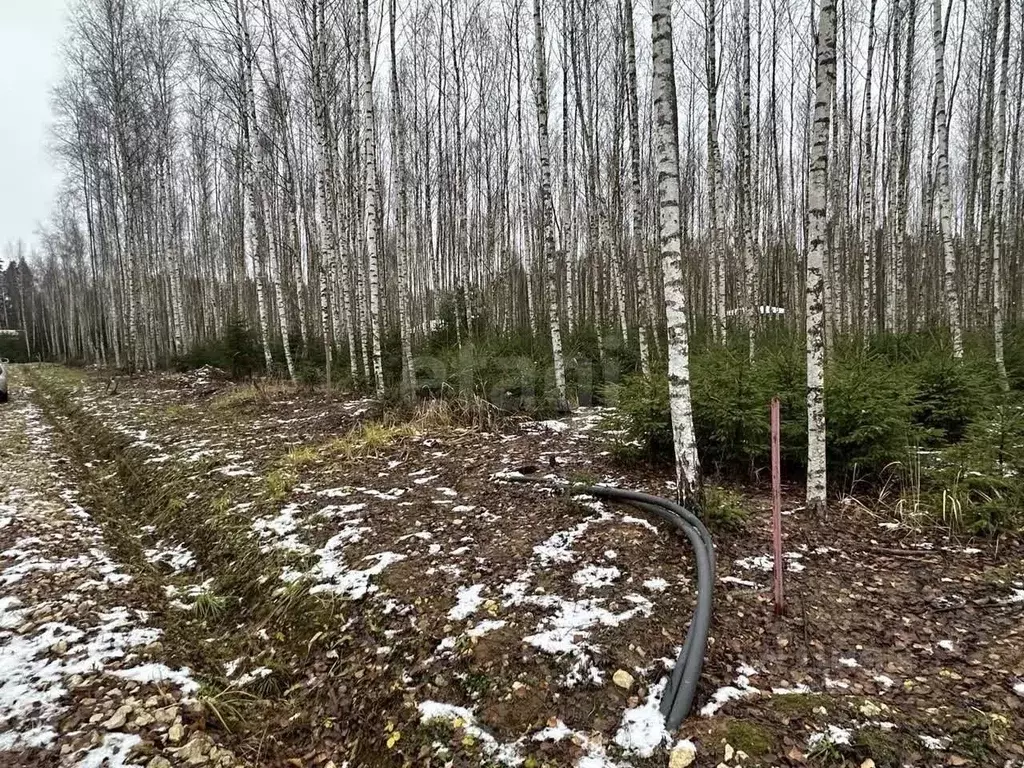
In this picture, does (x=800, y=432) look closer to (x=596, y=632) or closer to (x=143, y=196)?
(x=596, y=632)

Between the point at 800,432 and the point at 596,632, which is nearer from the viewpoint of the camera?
the point at 596,632

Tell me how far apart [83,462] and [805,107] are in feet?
64.3

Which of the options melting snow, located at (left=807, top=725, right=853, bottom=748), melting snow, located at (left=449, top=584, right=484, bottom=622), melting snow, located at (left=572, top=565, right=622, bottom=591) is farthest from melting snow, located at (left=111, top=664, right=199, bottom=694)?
melting snow, located at (left=807, top=725, right=853, bottom=748)

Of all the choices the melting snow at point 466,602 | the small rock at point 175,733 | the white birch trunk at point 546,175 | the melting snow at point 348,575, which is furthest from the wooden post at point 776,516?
the white birch trunk at point 546,175

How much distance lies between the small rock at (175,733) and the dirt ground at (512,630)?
0.02m

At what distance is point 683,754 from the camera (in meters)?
2.17

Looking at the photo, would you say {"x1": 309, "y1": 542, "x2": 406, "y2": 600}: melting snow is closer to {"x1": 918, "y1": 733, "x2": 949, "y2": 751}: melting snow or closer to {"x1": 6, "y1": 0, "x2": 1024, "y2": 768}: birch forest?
{"x1": 6, "y1": 0, "x2": 1024, "y2": 768}: birch forest

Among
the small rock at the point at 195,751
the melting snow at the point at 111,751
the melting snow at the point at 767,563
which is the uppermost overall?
the melting snow at the point at 767,563

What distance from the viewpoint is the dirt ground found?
7.59 ft

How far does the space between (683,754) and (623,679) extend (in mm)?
446

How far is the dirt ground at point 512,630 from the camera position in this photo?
231cm

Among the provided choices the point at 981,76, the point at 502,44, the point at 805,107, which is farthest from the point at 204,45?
the point at 981,76

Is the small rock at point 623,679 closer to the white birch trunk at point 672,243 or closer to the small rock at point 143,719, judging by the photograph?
the white birch trunk at point 672,243

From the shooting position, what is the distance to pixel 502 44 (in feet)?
51.5
